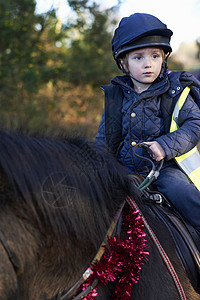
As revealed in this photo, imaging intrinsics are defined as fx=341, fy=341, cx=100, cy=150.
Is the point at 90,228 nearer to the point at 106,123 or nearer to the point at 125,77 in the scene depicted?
the point at 106,123

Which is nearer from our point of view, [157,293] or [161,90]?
[157,293]

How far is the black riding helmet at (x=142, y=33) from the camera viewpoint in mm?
2310

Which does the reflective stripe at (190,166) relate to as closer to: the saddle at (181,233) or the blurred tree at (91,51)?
the saddle at (181,233)

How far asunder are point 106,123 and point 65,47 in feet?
41.4

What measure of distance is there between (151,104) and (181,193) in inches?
26.5

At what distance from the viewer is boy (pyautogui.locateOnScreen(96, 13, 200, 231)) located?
2246 millimetres

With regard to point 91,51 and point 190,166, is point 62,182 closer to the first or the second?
point 190,166

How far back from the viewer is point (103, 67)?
14.5 m

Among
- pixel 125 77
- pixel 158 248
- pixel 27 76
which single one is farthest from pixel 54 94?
pixel 158 248

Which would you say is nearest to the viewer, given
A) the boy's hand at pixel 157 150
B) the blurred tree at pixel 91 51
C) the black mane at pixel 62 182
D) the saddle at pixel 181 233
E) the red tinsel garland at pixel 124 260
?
the black mane at pixel 62 182

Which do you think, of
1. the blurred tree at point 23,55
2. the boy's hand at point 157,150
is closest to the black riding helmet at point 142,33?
the boy's hand at point 157,150

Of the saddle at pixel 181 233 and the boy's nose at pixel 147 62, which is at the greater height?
the boy's nose at pixel 147 62

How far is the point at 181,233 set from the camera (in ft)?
6.59

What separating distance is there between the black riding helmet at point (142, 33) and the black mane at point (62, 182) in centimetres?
107
